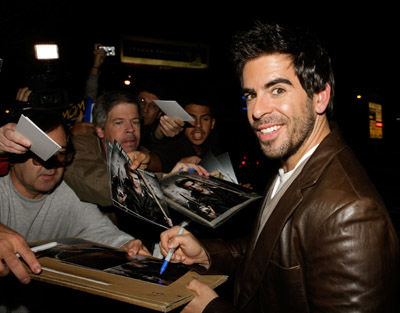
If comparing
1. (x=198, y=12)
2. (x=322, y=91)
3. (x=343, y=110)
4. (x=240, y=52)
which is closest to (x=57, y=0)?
(x=198, y=12)

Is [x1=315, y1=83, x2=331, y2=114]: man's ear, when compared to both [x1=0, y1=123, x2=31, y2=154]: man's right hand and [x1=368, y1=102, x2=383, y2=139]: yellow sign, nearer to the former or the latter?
[x1=0, y1=123, x2=31, y2=154]: man's right hand

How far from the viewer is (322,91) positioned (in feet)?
5.11

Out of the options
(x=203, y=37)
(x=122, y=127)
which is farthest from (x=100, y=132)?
(x=203, y=37)

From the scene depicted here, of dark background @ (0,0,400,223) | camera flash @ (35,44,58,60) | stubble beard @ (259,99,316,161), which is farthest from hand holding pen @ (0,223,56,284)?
camera flash @ (35,44,58,60)

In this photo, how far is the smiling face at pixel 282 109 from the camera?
148 cm

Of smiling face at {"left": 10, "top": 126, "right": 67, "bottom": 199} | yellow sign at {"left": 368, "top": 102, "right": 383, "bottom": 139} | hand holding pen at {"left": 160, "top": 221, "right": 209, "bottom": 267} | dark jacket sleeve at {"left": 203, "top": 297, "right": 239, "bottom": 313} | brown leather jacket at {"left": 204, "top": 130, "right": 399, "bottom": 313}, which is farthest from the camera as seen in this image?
yellow sign at {"left": 368, "top": 102, "right": 383, "bottom": 139}

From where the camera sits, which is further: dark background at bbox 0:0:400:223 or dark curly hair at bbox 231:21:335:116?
dark background at bbox 0:0:400:223

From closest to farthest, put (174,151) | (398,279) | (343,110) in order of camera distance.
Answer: (398,279) < (174,151) < (343,110)

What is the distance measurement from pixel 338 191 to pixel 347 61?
10601mm

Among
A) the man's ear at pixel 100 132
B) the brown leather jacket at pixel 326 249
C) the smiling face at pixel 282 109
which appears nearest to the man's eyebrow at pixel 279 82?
the smiling face at pixel 282 109

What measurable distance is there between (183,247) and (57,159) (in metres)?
1.20

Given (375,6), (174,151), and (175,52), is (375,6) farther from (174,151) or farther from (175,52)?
(174,151)

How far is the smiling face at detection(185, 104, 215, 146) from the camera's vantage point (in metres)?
3.70

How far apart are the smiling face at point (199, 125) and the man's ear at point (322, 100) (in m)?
2.21
